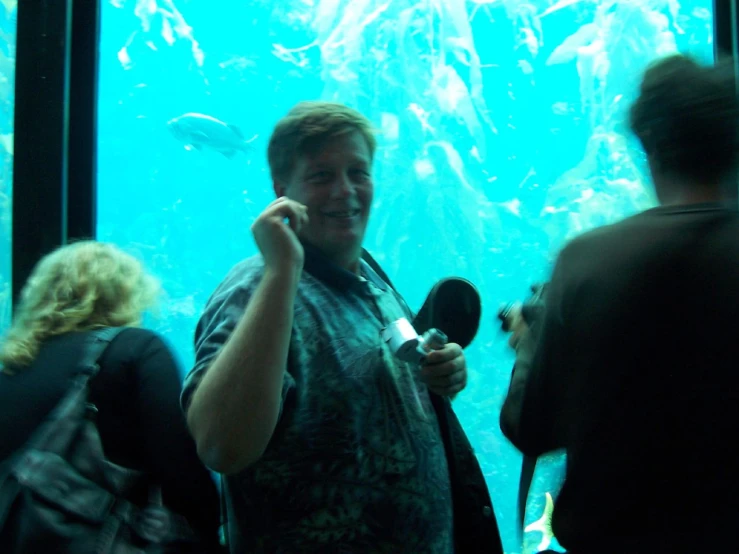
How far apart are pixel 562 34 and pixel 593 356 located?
15980mm

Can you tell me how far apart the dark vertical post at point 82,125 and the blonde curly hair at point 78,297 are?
21.1 inches

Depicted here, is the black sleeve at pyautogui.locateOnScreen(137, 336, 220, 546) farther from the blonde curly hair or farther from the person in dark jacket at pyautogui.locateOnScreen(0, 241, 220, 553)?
the blonde curly hair

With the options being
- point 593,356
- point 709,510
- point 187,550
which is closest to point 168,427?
point 187,550

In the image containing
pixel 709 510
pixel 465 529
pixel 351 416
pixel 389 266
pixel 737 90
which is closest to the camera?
pixel 709 510

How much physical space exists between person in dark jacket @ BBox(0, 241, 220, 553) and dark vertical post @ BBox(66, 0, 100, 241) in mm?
753

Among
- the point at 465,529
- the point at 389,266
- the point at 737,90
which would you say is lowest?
the point at 389,266

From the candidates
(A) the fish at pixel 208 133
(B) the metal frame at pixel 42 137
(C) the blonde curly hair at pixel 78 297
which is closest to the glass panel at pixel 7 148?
(B) the metal frame at pixel 42 137

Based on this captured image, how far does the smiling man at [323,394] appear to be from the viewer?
3.26 feet

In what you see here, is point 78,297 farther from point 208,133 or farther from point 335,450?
point 208,133

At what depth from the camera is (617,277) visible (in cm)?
86

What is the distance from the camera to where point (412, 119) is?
561 inches

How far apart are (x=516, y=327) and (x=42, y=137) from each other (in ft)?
5.53

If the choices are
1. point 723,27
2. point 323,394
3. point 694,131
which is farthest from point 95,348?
point 723,27

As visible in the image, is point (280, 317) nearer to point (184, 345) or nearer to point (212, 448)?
point (212, 448)
